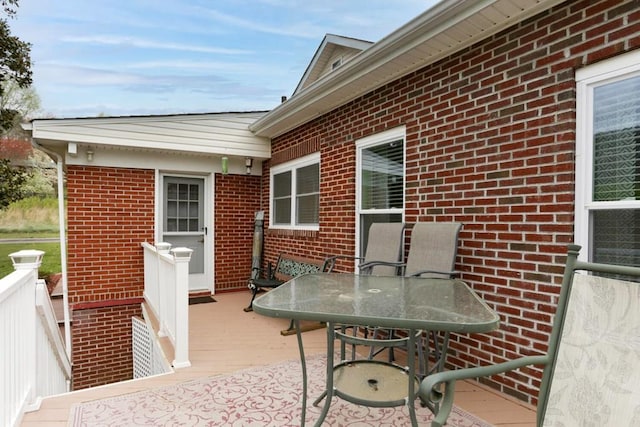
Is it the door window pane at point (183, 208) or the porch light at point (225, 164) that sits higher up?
the porch light at point (225, 164)

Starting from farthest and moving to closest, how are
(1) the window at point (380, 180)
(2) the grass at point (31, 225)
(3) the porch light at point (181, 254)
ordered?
(2) the grass at point (31, 225)
(1) the window at point (380, 180)
(3) the porch light at point (181, 254)

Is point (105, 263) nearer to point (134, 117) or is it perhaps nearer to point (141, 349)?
point (141, 349)

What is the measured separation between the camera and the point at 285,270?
5957 millimetres

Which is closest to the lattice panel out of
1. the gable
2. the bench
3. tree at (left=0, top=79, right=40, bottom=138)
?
the bench

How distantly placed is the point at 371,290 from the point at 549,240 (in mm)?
1329

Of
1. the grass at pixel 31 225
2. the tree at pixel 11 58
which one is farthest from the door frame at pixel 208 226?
the grass at pixel 31 225

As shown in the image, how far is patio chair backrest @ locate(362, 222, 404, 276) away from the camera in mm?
3570

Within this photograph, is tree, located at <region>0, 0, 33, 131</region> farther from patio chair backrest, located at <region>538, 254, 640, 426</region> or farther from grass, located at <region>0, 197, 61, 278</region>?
grass, located at <region>0, 197, 61, 278</region>

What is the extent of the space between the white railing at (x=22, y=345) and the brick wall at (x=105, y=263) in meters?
2.32

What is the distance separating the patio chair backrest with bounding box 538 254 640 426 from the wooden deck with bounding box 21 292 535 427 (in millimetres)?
1165

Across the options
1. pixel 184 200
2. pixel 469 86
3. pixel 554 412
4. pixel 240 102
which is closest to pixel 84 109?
pixel 240 102

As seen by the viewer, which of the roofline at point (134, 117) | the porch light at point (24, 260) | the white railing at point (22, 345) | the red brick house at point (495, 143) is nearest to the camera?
the white railing at point (22, 345)

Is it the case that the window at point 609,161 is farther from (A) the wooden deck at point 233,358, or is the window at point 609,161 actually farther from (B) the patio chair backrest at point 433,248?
(A) the wooden deck at point 233,358

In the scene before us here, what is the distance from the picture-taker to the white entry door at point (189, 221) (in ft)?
21.2
